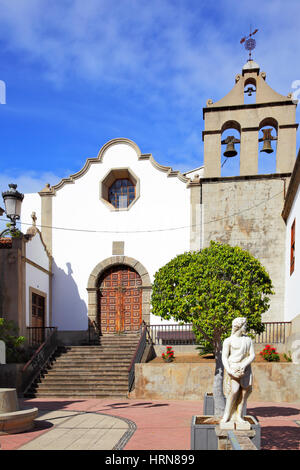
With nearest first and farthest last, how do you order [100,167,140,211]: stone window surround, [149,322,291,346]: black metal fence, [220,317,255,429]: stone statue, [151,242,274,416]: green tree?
[220,317,255,429]: stone statue → [151,242,274,416]: green tree → [149,322,291,346]: black metal fence → [100,167,140,211]: stone window surround

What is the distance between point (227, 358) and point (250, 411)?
5.10 meters

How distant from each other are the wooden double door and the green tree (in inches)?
275

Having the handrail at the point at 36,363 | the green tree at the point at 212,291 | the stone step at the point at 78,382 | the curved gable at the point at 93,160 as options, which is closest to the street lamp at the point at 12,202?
the green tree at the point at 212,291

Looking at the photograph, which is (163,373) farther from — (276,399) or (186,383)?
(276,399)

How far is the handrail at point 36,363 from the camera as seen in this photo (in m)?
13.7

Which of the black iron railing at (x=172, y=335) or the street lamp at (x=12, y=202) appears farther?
the black iron railing at (x=172, y=335)

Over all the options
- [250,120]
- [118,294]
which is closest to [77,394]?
[118,294]

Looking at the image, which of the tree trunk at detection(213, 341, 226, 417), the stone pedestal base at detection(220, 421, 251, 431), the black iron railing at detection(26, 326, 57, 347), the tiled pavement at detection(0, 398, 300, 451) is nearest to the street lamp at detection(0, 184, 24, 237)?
the tiled pavement at detection(0, 398, 300, 451)

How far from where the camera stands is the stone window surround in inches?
734

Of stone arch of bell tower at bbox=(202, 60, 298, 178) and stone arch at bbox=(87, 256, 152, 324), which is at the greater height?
stone arch of bell tower at bbox=(202, 60, 298, 178)

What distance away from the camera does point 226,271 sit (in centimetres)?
1127

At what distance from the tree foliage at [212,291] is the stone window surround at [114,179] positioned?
25.3ft

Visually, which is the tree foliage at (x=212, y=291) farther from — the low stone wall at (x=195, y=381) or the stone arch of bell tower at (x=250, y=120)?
the stone arch of bell tower at (x=250, y=120)

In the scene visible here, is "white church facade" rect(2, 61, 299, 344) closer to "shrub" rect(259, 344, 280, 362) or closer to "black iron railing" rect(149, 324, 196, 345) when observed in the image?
"black iron railing" rect(149, 324, 196, 345)
